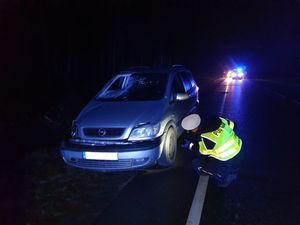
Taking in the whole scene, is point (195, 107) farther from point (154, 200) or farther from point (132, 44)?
point (132, 44)

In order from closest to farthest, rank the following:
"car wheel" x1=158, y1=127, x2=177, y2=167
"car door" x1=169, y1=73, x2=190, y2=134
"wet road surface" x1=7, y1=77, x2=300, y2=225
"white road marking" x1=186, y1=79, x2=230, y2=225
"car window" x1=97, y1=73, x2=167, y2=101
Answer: "white road marking" x1=186, y1=79, x2=230, y2=225 < "wet road surface" x1=7, y1=77, x2=300, y2=225 < "car wheel" x1=158, y1=127, x2=177, y2=167 < "car door" x1=169, y1=73, x2=190, y2=134 < "car window" x1=97, y1=73, x2=167, y2=101

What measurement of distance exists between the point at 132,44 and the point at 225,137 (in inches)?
804

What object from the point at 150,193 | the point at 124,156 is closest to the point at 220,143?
the point at 150,193

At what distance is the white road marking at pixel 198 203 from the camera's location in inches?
162

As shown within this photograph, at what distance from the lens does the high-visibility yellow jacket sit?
4.65m

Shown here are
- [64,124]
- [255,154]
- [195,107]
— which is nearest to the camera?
[255,154]

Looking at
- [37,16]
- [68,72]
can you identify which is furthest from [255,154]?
[68,72]

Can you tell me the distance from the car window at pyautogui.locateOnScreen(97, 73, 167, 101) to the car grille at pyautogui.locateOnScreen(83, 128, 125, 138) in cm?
120

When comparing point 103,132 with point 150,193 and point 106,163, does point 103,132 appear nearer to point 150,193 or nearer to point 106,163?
point 106,163

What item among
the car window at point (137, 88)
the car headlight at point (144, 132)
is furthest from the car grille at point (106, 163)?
the car window at point (137, 88)

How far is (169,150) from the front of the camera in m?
6.15

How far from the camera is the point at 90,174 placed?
6004mm

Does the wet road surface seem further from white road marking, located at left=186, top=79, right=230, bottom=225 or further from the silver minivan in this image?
the silver minivan

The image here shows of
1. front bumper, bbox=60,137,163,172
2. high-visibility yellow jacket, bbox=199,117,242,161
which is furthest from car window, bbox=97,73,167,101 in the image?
high-visibility yellow jacket, bbox=199,117,242,161
